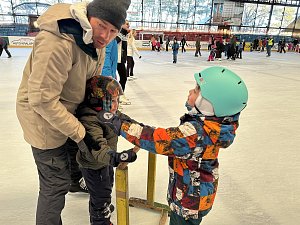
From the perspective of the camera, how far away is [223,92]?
0.88 m

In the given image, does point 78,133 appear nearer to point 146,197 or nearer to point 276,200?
point 146,197

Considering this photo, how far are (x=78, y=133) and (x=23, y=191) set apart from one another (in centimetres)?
105

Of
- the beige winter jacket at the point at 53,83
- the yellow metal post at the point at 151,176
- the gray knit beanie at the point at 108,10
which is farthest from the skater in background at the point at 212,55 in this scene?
the gray knit beanie at the point at 108,10

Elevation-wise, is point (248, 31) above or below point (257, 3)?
below

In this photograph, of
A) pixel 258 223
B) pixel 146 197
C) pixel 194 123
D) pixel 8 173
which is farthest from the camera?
pixel 8 173

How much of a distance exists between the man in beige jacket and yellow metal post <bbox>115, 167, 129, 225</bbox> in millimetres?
208

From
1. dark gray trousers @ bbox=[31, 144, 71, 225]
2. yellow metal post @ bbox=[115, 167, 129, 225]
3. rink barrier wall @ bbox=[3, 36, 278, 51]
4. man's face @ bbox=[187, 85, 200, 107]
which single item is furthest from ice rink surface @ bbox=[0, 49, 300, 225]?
rink barrier wall @ bbox=[3, 36, 278, 51]

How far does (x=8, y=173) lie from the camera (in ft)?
6.44

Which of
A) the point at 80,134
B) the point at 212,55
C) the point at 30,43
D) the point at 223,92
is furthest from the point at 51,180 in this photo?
the point at 30,43

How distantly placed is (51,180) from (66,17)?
66 centimetres

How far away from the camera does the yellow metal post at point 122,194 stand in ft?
3.08

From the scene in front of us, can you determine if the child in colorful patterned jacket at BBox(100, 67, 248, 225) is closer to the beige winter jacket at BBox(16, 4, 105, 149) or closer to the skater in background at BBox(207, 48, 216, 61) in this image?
the beige winter jacket at BBox(16, 4, 105, 149)

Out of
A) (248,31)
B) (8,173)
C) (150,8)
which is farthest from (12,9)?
(8,173)

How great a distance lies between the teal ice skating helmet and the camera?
A: 88 centimetres
